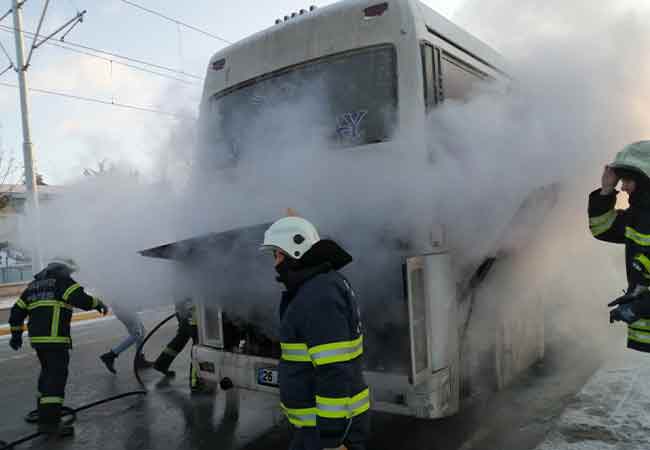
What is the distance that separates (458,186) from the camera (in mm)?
3715

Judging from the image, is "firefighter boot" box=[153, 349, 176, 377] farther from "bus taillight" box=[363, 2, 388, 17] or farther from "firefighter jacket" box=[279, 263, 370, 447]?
"bus taillight" box=[363, 2, 388, 17]

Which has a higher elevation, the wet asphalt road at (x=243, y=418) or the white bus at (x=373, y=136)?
the white bus at (x=373, y=136)

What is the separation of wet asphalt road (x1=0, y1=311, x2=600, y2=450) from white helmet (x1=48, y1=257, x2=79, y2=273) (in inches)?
54.6

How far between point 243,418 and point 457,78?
340cm

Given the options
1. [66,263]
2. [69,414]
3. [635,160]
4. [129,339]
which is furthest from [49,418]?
[635,160]

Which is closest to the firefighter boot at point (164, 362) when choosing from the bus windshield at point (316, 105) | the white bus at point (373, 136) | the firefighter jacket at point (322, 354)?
the white bus at point (373, 136)

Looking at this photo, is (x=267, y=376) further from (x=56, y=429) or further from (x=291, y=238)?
(x=56, y=429)

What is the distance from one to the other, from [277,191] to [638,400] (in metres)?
3.35

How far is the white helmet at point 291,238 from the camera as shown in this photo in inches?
103

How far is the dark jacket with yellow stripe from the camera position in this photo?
4.71m

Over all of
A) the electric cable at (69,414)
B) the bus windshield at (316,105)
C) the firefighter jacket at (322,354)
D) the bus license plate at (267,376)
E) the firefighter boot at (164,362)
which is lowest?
the electric cable at (69,414)

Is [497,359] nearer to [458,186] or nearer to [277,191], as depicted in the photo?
[458,186]

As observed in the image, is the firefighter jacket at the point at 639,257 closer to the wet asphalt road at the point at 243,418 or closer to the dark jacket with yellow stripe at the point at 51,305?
the wet asphalt road at the point at 243,418

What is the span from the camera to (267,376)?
3.82 m
